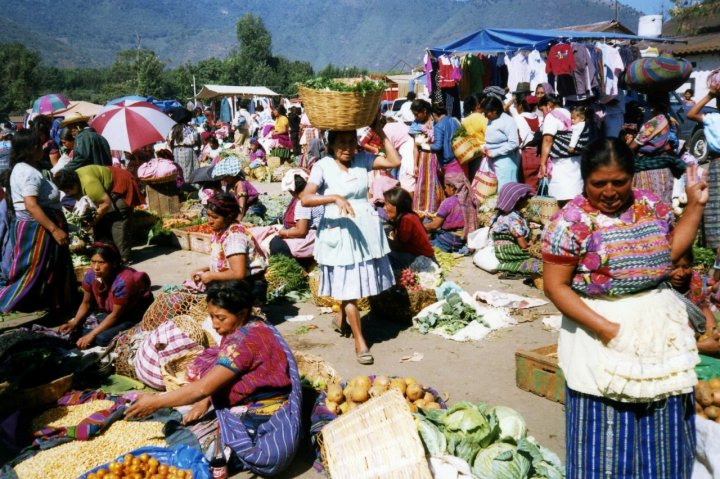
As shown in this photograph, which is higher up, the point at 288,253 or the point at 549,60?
the point at 549,60

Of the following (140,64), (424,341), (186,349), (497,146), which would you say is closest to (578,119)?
(497,146)

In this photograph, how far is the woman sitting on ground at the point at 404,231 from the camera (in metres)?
6.00

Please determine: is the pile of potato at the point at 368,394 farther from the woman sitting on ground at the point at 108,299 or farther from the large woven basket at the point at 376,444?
the woman sitting on ground at the point at 108,299

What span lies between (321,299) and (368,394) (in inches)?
102

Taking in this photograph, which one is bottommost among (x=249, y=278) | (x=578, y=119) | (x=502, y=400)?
(x=502, y=400)

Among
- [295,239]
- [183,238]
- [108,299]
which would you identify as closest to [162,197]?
[183,238]

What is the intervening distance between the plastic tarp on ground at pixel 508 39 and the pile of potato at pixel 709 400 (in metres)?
8.22

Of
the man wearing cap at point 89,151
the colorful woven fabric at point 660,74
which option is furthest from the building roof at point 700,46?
the man wearing cap at point 89,151

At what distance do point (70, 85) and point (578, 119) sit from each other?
330 ft

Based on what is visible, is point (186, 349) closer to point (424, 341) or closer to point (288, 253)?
point (424, 341)

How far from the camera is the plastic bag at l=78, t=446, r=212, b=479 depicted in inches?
124

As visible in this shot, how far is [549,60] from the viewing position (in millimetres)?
10164

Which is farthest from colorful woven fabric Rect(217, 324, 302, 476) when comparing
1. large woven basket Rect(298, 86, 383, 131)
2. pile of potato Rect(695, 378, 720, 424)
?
pile of potato Rect(695, 378, 720, 424)

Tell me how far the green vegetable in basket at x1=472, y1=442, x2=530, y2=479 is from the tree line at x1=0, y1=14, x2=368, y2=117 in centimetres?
5069
